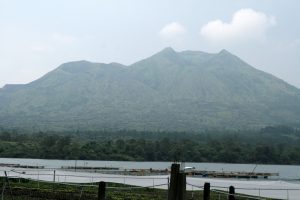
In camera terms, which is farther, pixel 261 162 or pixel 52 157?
pixel 261 162

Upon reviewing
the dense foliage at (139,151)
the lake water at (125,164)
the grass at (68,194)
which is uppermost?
the dense foliage at (139,151)

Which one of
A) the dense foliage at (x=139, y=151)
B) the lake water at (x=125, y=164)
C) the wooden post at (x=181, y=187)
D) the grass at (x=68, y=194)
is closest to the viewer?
the wooden post at (x=181, y=187)

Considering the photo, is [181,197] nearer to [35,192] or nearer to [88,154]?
[35,192]

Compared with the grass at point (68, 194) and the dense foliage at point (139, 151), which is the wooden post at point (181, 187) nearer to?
the grass at point (68, 194)

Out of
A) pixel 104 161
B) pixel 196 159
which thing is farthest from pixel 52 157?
pixel 196 159

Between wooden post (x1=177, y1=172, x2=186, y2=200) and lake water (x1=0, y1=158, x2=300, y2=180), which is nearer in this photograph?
wooden post (x1=177, y1=172, x2=186, y2=200)

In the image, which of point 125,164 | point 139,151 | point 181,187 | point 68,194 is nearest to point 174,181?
point 181,187

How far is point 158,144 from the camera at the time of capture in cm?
14125

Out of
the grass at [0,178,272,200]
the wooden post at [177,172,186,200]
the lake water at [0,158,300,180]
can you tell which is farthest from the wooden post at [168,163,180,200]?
the lake water at [0,158,300,180]

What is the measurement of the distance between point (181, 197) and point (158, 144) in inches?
5245

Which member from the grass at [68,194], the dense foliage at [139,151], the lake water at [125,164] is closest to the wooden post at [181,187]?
the grass at [68,194]

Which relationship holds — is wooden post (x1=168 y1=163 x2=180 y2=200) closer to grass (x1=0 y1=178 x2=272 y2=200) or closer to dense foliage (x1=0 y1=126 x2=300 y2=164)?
grass (x1=0 y1=178 x2=272 y2=200)

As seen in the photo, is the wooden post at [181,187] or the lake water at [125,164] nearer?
the wooden post at [181,187]

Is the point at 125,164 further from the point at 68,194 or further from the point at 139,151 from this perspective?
the point at 68,194
